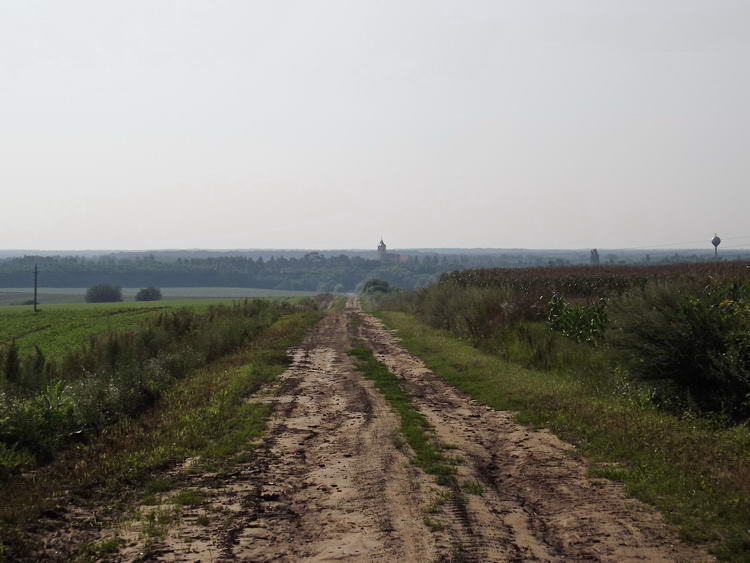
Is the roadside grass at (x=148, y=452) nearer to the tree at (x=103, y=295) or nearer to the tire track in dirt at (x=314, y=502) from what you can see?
the tire track in dirt at (x=314, y=502)

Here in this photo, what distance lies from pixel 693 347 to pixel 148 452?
894 centimetres

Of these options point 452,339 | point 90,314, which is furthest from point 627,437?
point 90,314

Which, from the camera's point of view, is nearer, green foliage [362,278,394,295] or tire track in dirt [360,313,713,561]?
tire track in dirt [360,313,713,561]

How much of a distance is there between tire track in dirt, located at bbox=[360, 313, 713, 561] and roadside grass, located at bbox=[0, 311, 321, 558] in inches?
125

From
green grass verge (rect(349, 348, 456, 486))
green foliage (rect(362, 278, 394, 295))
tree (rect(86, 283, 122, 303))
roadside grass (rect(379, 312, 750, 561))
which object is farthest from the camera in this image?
tree (rect(86, 283, 122, 303))

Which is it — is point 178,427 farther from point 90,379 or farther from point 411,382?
point 411,382

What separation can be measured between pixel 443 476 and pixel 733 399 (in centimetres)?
553

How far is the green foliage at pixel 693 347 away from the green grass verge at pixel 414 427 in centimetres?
424

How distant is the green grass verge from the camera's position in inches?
332

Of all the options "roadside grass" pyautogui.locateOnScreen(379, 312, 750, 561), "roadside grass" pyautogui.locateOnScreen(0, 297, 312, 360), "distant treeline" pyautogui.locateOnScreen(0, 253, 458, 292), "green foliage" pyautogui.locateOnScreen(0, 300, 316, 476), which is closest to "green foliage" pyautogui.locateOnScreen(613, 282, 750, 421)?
"roadside grass" pyautogui.locateOnScreen(379, 312, 750, 561)

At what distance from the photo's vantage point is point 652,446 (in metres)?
8.98

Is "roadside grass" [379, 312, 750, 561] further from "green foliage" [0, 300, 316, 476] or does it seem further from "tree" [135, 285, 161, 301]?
"tree" [135, 285, 161, 301]

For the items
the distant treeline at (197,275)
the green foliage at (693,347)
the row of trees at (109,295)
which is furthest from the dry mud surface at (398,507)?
the distant treeline at (197,275)

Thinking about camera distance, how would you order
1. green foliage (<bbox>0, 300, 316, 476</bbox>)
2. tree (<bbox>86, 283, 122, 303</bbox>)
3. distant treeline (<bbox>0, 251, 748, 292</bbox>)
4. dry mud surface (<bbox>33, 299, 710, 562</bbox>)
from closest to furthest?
dry mud surface (<bbox>33, 299, 710, 562</bbox>), green foliage (<bbox>0, 300, 316, 476</bbox>), tree (<bbox>86, 283, 122, 303</bbox>), distant treeline (<bbox>0, 251, 748, 292</bbox>)
